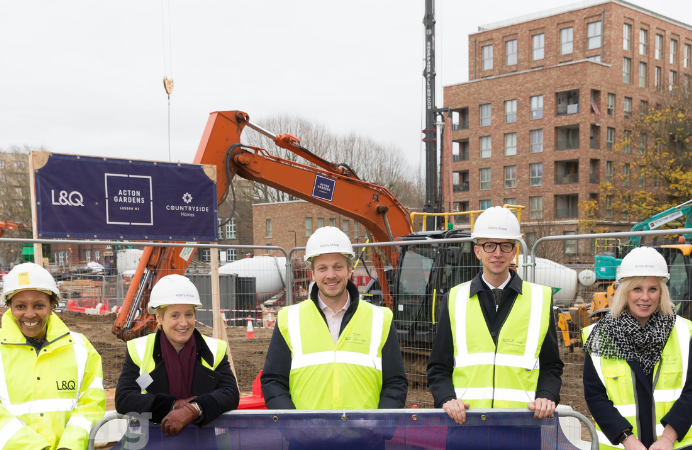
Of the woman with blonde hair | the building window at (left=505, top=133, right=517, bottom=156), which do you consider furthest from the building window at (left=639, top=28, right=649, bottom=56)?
the woman with blonde hair

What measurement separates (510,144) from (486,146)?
2262 mm

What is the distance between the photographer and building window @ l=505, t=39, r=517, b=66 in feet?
183

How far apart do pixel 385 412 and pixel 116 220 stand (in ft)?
15.6

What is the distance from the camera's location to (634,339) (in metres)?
3.35

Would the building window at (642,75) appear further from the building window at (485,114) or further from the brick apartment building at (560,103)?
the building window at (485,114)

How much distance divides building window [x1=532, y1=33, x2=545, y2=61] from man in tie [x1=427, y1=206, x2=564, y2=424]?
182ft

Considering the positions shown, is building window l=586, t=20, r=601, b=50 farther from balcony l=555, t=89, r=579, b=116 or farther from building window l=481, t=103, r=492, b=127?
building window l=481, t=103, r=492, b=127

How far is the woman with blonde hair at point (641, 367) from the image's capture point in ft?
10.7

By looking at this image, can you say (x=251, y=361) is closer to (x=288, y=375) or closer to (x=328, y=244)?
(x=288, y=375)

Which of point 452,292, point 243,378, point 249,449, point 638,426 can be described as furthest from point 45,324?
point 243,378

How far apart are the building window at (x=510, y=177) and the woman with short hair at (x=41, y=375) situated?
52095mm

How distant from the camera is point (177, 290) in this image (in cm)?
351

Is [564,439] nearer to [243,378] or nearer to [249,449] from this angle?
[249,449]

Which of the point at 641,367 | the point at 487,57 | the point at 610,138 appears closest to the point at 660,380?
the point at 641,367
